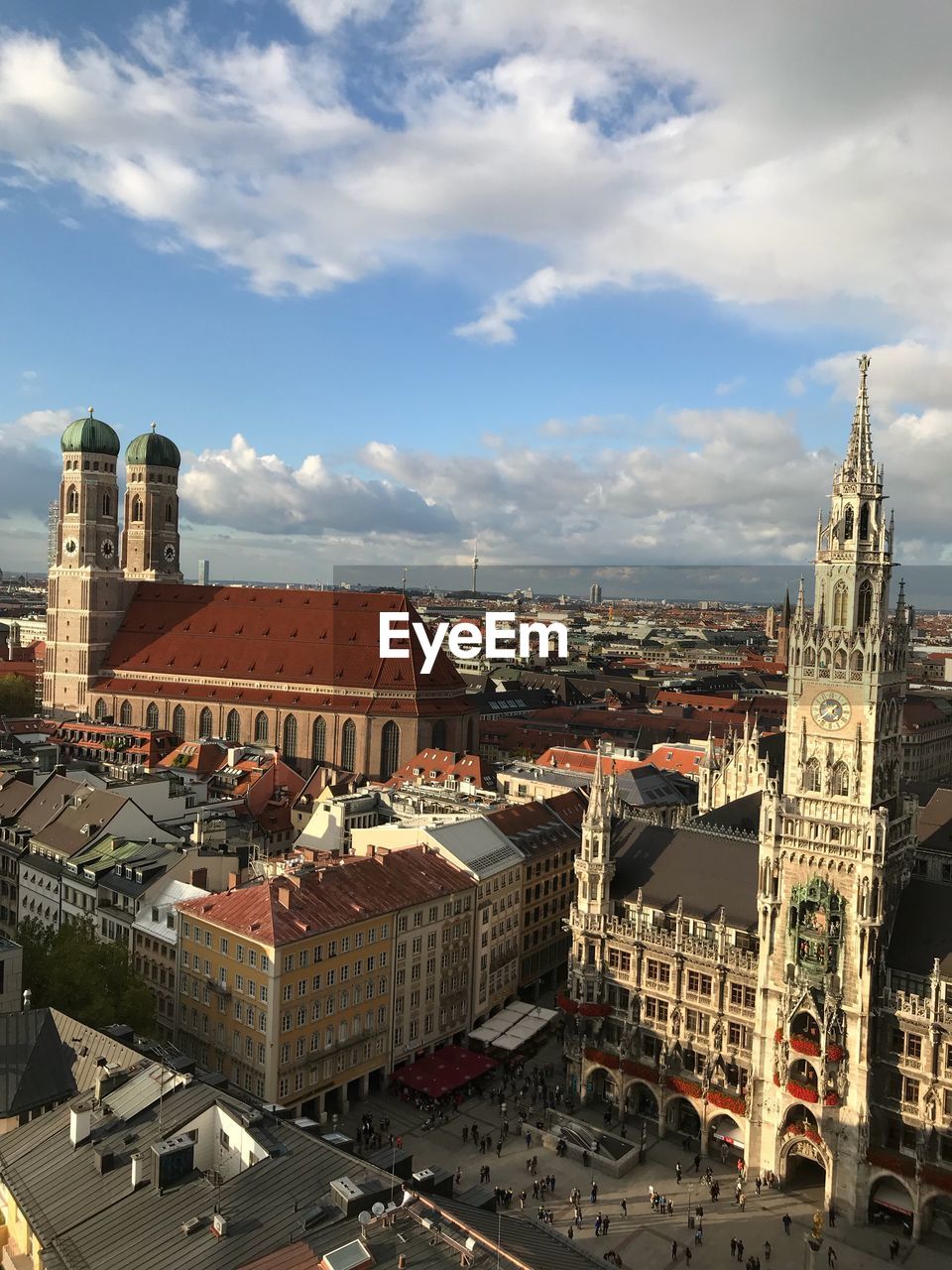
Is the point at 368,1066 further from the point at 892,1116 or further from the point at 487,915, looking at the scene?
the point at 892,1116

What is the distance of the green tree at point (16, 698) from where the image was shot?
556ft

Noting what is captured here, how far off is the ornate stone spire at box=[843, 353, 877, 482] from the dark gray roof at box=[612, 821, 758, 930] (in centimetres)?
2440

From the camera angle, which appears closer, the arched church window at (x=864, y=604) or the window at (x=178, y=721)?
the arched church window at (x=864, y=604)

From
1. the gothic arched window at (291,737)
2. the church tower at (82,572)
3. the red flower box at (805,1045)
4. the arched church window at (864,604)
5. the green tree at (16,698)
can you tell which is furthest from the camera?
the green tree at (16,698)

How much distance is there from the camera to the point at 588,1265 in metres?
32.0

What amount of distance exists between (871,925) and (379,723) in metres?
92.3

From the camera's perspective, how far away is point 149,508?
184250 millimetres

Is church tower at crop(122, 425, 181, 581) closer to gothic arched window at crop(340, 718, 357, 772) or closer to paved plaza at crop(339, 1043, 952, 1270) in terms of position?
gothic arched window at crop(340, 718, 357, 772)

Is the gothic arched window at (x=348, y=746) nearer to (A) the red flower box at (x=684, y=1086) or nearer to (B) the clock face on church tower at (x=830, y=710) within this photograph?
(A) the red flower box at (x=684, y=1086)

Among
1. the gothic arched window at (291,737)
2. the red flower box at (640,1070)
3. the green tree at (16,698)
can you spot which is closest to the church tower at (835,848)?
the red flower box at (640,1070)

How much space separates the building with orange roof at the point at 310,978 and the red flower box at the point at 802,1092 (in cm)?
2467

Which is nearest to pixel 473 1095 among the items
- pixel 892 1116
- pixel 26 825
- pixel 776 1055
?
pixel 776 1055

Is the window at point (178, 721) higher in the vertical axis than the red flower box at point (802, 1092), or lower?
higher

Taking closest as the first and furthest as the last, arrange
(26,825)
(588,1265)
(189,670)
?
(588,1265)
(26,825)
(189,670)
